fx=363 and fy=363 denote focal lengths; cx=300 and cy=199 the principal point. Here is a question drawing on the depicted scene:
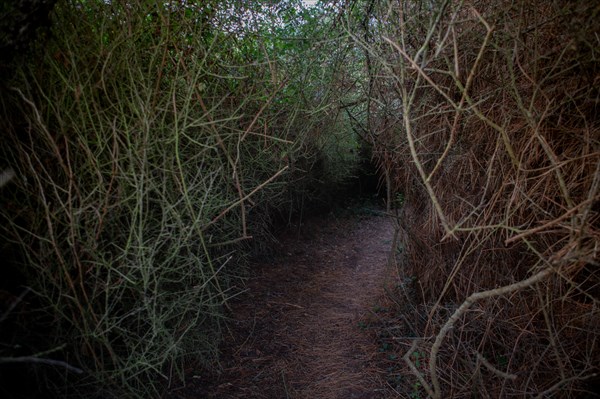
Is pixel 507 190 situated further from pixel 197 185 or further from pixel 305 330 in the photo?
pixel 305 330

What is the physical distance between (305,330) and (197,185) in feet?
8.18

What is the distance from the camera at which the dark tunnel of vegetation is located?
2.26m

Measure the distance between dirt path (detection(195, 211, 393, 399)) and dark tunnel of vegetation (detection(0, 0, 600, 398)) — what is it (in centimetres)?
38

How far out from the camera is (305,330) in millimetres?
4375

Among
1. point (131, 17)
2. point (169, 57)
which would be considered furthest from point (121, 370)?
point (131, 17)

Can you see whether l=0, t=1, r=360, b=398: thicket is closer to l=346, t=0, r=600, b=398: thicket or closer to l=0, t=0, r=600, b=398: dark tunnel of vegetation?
l=0, t=0, r=600, b=398: dark tunnel of vegetation

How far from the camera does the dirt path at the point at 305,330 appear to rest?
345 cm

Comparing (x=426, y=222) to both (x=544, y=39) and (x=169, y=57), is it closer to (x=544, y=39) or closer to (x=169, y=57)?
(x=544, y=39)

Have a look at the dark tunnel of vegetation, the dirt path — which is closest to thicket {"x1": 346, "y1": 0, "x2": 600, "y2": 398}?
the dark tunnel of vegetation

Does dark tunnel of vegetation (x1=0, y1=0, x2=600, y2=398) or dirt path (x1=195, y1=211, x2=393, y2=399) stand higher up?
dark tunnel of vegetation (x1=0, y1=0, x2=600, y2=398)

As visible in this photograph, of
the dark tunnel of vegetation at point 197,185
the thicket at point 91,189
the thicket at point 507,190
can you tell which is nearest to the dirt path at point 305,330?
the dark tunnel of vegetation at point 197,185

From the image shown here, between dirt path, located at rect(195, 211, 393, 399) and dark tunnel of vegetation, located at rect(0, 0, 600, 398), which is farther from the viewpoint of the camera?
dirt path, located at rect(195, 211, 393, 399)

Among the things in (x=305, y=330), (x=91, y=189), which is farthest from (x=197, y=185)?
(x=305, y=330)

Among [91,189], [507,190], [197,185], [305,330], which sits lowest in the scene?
[305,330]
